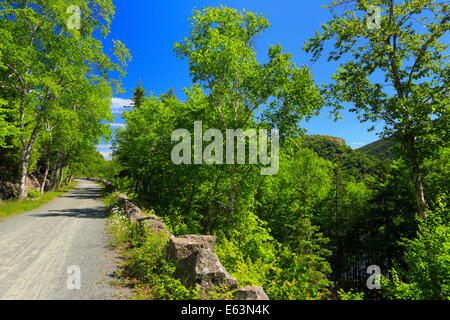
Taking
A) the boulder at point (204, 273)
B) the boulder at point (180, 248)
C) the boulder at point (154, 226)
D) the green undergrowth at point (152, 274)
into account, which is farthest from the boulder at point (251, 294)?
the boulder at point (154, 226)

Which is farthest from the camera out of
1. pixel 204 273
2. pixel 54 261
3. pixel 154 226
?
pixel 154 226

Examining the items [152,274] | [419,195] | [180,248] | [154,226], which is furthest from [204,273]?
[419,195]

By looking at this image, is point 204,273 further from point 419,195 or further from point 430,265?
point 419,195

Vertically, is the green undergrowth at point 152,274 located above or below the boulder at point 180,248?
below

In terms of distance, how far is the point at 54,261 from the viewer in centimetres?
681

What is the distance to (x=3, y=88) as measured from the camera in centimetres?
1767

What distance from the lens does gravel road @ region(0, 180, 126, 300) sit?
5.15 m

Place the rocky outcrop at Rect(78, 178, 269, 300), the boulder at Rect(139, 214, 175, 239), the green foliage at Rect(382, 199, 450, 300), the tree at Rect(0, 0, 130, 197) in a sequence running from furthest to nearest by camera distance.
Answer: the tree at Rect(0, 0, 130, 197) → the boulder at Rect(139, 214, 175, 239) → the green foliage at Rect(382, 199, 450, 300) → the rocky outcrop at Rect(78, 178, 269, 300)

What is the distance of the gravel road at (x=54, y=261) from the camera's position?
5.15 m

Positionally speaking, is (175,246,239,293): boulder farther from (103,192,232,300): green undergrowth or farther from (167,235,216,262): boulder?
(167,235,216,262): boulder

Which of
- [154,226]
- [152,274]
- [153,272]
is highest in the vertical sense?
[154,226]

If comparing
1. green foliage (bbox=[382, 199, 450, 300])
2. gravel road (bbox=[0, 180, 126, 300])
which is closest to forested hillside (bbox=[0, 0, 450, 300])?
green foliage (bbox=[382, 199, 450, 300])

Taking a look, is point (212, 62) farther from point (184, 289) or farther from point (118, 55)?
point (184, 289)

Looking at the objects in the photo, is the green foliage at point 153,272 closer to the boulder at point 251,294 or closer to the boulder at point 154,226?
the boulder at point 154,226
